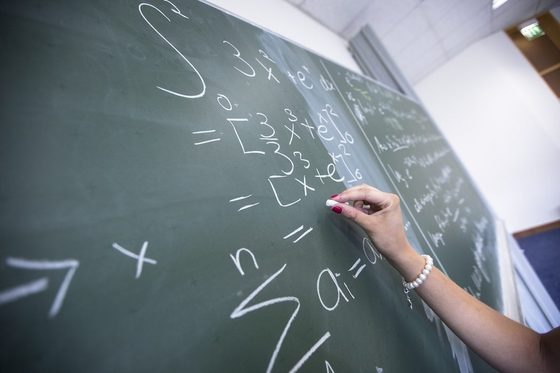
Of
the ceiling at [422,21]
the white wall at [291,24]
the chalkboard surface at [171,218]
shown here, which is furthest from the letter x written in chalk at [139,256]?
the ceiling at [422,21]

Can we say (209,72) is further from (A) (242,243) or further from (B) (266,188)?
(A) (242,243)

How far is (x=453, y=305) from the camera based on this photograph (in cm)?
69

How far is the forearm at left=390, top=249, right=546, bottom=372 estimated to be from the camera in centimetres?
61

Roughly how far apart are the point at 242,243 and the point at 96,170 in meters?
0.28

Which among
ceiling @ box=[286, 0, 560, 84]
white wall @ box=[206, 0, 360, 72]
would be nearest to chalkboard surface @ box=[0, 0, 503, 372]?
white wall @ box=[206, 0, 360, 72]

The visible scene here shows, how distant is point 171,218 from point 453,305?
770 millimetres

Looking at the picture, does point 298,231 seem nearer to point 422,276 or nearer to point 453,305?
point 422,276

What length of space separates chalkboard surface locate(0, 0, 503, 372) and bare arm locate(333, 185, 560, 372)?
7 centimetres

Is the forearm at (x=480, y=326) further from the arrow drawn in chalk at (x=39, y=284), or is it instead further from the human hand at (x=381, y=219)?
the arrow drawn in chalk at (x=39, y=284)

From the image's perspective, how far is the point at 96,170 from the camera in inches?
15.4

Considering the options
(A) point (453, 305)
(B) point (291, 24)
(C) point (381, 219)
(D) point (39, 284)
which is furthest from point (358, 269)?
(B) point (291, 24)

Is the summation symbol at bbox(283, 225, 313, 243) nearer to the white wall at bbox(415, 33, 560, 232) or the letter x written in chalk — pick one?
the letter x written in chalk

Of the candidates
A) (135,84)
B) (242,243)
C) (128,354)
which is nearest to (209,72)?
(135,84)

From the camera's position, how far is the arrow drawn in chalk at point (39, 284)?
0.90 feet
